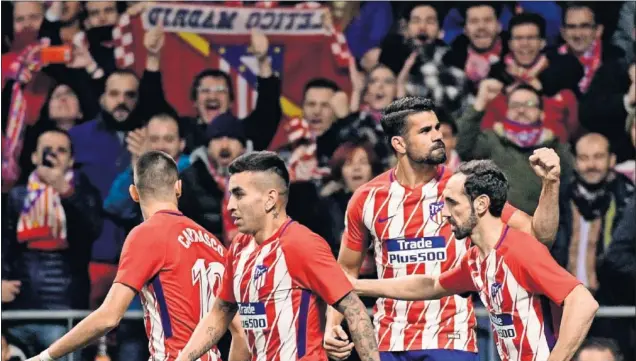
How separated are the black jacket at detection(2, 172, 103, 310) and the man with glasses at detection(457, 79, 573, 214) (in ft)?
9.75

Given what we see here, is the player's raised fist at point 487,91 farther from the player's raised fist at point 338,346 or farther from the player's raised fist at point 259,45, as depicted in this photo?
the player's raised fist at point 338,346

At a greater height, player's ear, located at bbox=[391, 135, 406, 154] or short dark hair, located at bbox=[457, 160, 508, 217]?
player's ear, located at bbox=[391, 135, 406, 154]

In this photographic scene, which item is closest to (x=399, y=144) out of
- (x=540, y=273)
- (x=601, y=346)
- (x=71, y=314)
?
(x=540, y=273)

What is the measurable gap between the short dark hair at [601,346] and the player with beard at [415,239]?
210cm

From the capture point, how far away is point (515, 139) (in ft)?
35.6

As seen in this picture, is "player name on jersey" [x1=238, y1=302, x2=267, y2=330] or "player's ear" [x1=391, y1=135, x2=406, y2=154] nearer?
"player name on jersey" [x1=238, y1=302, x2=267, y2=330]

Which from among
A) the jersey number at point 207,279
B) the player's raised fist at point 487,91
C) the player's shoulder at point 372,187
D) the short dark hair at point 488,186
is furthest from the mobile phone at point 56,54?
the short dark hair at point 488,186

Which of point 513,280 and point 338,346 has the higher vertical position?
point 513,280

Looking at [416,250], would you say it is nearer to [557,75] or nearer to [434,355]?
[434,355]

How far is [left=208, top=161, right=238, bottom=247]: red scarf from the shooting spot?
10727 millimetres

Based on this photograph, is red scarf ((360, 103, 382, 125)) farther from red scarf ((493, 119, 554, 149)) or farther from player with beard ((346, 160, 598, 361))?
player with beard ((346, 160, 598, 361))

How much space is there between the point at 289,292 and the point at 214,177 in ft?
14.2

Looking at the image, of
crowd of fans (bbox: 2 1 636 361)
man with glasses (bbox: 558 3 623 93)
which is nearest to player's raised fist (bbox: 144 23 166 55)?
crowd of fans (bbox: 2 1 636 361)

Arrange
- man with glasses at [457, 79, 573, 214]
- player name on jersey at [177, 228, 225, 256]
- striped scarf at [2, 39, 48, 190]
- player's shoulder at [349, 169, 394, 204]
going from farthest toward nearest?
striped scarf at [2, 39, 48, 190] → man with glasses at [457, 79, 573, 214] → player's shoulder at [349, 169, 394, 204] → player name on jersey at [177, 228, 225, 256]
